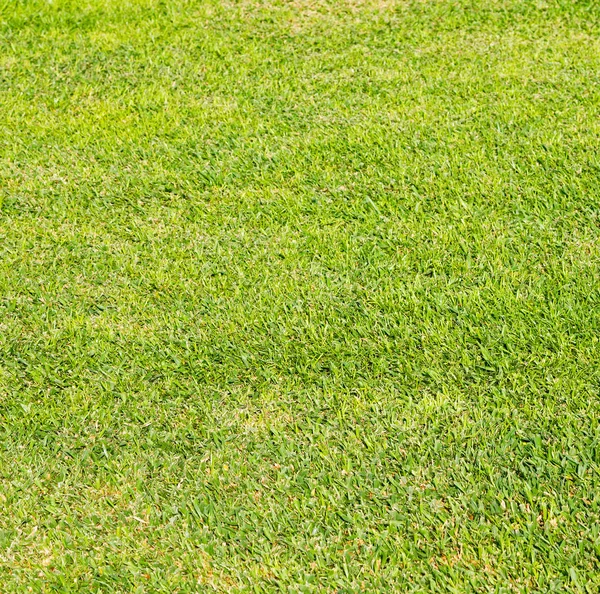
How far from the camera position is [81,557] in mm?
2926

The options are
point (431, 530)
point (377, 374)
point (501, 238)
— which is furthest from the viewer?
point (501, 238)

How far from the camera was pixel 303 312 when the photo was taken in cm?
393

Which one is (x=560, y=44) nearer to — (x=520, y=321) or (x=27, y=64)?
(x=520, y=321)

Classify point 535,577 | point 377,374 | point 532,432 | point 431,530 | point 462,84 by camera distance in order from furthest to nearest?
point 462,84 < point 377,374 < point 532,432 < point 431,530 < point 535,577

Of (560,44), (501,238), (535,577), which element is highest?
(560,44)

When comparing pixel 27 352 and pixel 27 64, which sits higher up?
pixel 27 64

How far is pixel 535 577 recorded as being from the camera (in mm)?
2770

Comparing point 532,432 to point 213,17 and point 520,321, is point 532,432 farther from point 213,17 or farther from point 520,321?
point 213,17

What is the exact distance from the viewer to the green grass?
2961 millimetres

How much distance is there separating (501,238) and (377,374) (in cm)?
119

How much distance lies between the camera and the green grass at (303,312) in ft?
9.71

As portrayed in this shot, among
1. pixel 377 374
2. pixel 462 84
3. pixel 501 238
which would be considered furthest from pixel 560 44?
pixel 377 374

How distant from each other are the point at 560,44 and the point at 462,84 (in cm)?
102

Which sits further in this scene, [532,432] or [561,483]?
[532,432]
